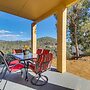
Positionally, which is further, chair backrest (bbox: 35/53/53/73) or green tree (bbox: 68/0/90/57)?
green tree (bbox: 68/0/90/57)

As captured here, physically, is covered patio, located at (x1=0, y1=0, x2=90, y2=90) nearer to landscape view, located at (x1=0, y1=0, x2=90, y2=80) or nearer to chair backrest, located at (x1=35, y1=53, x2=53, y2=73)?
chair backrest, located at (x1=35, y1=53, x2=53, y2=73)

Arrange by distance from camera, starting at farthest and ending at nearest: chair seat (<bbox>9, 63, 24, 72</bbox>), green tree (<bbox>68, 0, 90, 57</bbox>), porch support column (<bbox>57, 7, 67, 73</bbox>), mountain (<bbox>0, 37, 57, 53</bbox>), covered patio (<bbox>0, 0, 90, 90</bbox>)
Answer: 1. mountain (<bbox>0, 37, 57, 53</bbox>)
2. green tree (<bbox>68, 0, 90, 57</bbox>)
3. porch support column (<bbox>57, 7, 67, 73</bbox>)
4. chair seat (<bbox>9, 63, 24, 72</bbox>)
5. covered patio (<bbox>0, 0, 90, 90</bbox>)

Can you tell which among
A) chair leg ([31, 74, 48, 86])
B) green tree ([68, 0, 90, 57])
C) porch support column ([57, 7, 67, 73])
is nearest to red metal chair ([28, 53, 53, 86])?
chair leg ([31, 74, 48, 86])

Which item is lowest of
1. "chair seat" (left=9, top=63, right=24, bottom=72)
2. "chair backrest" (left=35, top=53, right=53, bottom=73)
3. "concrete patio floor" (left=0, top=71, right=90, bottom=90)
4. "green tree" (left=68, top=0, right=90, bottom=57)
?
"concrete patio floor" (left=0, top=71, right=90, bottom=90)

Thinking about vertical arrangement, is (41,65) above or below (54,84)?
above

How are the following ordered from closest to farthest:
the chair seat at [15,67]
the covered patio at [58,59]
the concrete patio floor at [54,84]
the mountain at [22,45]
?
the concrete patio floor at [54,84] < the covered patio at [58,59] < the chair seat at [15,67] < the mountain at [22,45]

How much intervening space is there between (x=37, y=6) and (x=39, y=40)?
3495 millimetres

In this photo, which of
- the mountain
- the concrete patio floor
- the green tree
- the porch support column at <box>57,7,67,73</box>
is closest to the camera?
the concrete patio floor

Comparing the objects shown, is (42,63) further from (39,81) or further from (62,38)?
(62,38)

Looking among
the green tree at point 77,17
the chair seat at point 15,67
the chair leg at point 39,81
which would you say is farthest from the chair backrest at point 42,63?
the green tree at point 77,17

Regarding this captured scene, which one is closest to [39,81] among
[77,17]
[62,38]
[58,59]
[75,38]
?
[58,59]

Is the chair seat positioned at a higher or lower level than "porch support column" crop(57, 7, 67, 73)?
lower

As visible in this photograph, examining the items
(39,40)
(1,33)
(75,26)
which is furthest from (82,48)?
(1,33)

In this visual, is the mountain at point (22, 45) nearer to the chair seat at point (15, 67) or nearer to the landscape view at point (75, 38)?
the landscape view at point (75, 38)
